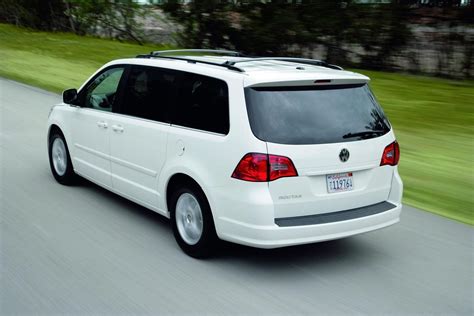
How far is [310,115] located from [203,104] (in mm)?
936

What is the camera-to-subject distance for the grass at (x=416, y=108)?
814cm

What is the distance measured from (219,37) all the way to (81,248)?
18670 mm

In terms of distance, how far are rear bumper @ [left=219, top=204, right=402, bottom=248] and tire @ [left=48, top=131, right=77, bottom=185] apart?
3.23 metres

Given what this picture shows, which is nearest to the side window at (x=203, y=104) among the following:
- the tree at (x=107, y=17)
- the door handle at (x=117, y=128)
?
the door handle at (x=117, y=128)

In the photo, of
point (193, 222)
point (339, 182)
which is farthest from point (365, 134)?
point (193, 222)

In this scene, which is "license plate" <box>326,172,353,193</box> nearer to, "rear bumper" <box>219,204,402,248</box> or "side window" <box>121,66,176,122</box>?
"rear bumper" <box>219,204,402,248</box>

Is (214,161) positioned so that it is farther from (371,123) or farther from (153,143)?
(371,123)

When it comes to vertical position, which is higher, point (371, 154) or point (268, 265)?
point (371, 154)

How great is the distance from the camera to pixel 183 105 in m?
5.87

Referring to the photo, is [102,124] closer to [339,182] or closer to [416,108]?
[339,182]

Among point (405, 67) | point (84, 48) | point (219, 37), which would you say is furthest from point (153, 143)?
point (84, 48)

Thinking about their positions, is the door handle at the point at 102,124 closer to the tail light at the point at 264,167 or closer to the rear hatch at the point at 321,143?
the rear hatch at the point at 321,143

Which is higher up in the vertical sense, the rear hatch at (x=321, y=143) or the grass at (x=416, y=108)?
the rear hatch at (x=321, y=143)

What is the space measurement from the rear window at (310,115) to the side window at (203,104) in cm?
28
